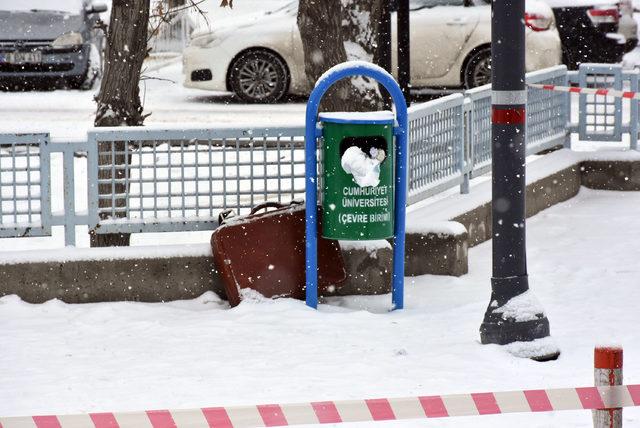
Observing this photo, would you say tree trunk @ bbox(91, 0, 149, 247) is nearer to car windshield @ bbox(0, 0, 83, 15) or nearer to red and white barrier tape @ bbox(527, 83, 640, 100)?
red and white barrier tape @ bbox(527, 83, 640, 100)

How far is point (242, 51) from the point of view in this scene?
677 inches

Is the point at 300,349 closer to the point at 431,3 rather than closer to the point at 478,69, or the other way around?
the point at 478,69

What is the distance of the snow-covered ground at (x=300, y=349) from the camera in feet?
20.7

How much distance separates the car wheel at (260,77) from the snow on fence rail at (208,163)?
474cm

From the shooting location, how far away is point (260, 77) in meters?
17.3

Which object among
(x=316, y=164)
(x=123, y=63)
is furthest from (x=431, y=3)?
(x=316, y=164)

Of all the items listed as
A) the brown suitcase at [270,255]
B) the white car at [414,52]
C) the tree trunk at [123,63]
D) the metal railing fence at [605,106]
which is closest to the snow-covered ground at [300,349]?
the brown suitcase at [270,255]

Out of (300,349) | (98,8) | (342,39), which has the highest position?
(98,8)

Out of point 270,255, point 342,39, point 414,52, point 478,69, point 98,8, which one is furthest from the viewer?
point 98,8

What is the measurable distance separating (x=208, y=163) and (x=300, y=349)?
1.75 m

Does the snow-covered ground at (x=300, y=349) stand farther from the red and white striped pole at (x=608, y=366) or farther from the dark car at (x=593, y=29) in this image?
the dark car at (x=593, y=29)

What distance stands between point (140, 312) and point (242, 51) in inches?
380

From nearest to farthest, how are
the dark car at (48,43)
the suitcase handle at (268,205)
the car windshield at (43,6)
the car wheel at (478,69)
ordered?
the suitcase handle at (268,205) < the car wheel at (478,69) < the dark car at (48,43) < the car windshield at (43,6)

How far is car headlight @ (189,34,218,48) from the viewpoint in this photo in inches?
676
